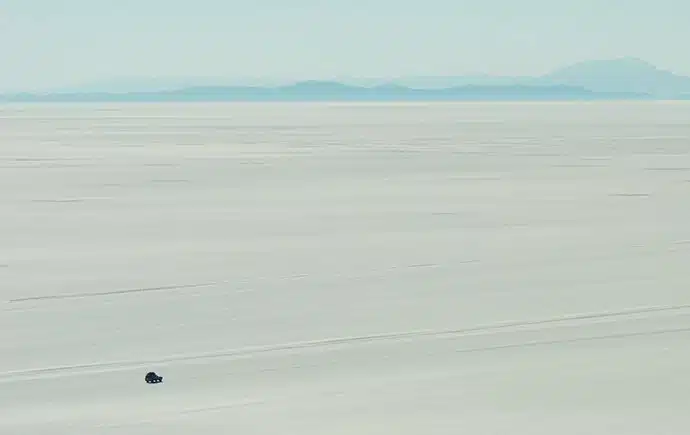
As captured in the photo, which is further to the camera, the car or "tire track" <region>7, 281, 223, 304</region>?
"tire track" <region>7, 281, 223, 304</region>

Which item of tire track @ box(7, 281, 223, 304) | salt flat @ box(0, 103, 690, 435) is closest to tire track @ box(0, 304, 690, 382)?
salt flat @ box(0, 103, 690, 435)

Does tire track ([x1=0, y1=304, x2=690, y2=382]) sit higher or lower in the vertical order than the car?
lower

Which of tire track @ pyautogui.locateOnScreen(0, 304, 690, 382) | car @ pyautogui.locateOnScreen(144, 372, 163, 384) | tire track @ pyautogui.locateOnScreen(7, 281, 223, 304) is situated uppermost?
car @ pyautogui.locateOnScreen(144, 372, 163, 384)

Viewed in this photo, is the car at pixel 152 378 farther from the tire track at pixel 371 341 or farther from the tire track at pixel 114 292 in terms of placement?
the tire track at pixel 114 292

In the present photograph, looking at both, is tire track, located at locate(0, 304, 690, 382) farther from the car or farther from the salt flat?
the car

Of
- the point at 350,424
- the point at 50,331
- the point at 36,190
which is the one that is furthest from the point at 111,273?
the point at 36,190

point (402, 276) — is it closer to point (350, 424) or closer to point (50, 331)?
point (50, 331)
